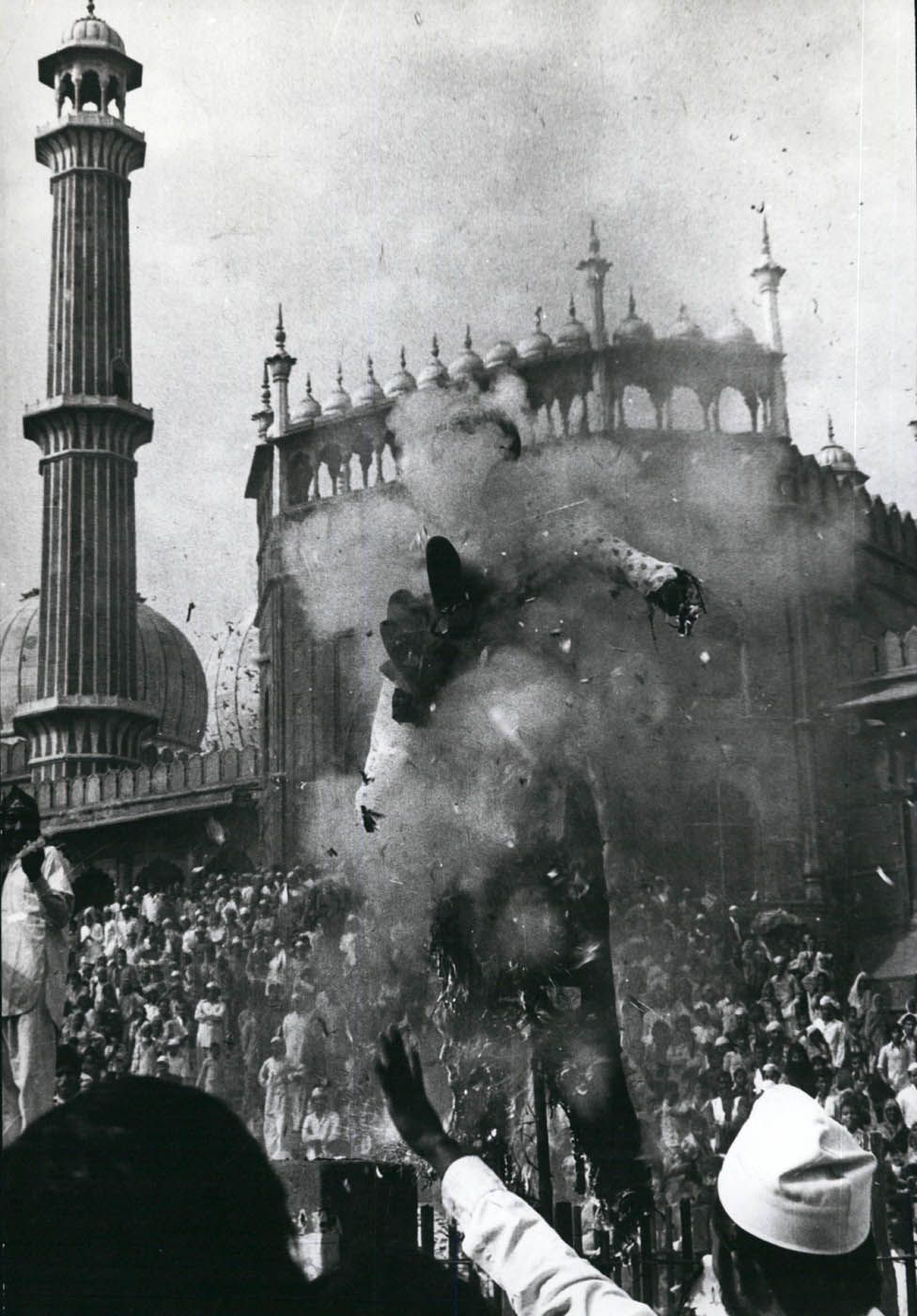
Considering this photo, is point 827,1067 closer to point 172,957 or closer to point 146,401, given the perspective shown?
point 172,957

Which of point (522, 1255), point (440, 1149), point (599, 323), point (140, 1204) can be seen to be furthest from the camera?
point (599, 323)

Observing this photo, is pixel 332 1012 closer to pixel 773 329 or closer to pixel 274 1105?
pixel 274 1105

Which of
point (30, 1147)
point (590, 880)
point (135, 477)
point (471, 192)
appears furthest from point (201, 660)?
point (30, 1147)

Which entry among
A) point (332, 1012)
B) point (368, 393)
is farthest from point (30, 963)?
point (368, 393)

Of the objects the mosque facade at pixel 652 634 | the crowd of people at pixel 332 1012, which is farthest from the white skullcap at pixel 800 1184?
the mosque facade at pixel 652 634

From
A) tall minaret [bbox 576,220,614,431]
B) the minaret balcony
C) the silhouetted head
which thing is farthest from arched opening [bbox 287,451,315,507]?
the silhouetted head
